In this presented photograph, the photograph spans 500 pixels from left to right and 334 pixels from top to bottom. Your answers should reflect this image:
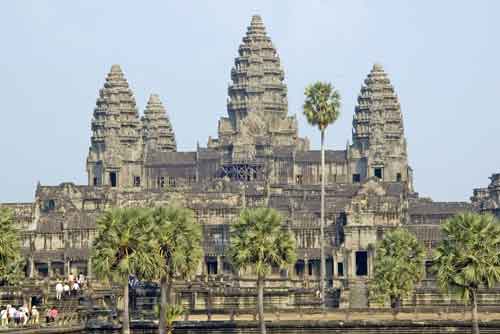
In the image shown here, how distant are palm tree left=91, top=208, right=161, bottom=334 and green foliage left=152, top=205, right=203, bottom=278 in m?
5.19

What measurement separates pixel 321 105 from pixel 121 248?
206 ft

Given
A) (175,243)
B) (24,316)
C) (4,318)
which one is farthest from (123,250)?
(175,243)

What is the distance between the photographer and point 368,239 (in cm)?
19038

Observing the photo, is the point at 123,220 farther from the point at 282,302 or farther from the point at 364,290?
the point at 364,290

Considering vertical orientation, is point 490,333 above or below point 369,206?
below

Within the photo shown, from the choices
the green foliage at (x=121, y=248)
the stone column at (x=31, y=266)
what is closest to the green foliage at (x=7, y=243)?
the green foliage at (x=121, y=248)

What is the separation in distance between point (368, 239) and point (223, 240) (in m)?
14.9

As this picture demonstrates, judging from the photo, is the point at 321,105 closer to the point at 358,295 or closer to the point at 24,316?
the point at 358,295

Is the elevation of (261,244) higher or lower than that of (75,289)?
Result: higher

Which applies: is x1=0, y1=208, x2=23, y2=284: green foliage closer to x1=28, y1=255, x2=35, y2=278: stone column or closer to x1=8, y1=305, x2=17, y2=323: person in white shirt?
x1=8, y1=305, x2=17, y2=323: person in white shirt

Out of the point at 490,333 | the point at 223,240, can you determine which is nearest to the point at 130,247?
the point at 490,333

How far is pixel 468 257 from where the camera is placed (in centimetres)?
10619

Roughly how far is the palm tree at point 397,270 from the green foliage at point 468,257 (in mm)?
27093

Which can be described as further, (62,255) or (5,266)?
(62,255)
